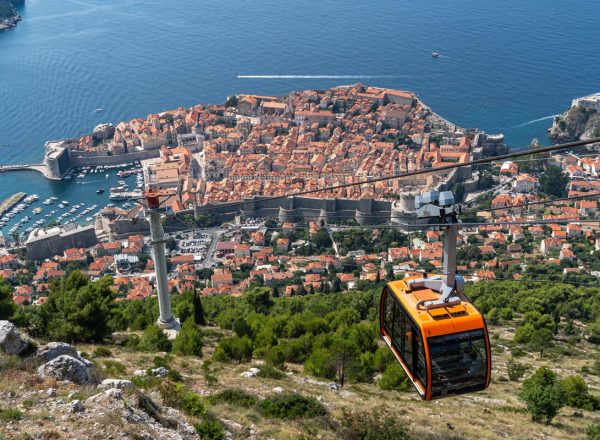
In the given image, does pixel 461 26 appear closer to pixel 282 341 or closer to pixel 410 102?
pixel 410 102

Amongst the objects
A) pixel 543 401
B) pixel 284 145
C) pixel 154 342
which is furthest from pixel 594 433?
pixel 284 145

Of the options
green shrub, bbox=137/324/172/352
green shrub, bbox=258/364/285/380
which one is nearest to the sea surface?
green shrub, bbox=137/324/172/352

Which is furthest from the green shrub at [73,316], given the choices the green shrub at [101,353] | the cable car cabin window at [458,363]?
the cable car cabin window at [458,363]

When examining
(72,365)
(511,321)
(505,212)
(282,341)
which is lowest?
(505,212)

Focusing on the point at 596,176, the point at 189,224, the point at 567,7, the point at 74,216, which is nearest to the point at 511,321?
the point at 189,224

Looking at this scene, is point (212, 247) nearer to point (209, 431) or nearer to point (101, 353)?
point (101, 353)

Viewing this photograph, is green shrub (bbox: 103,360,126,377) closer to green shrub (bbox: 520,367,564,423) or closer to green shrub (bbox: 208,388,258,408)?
green shrub (bbox: 208,388,258,408)

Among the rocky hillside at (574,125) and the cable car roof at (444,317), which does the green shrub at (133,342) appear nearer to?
the cable car roof at (444,317)
